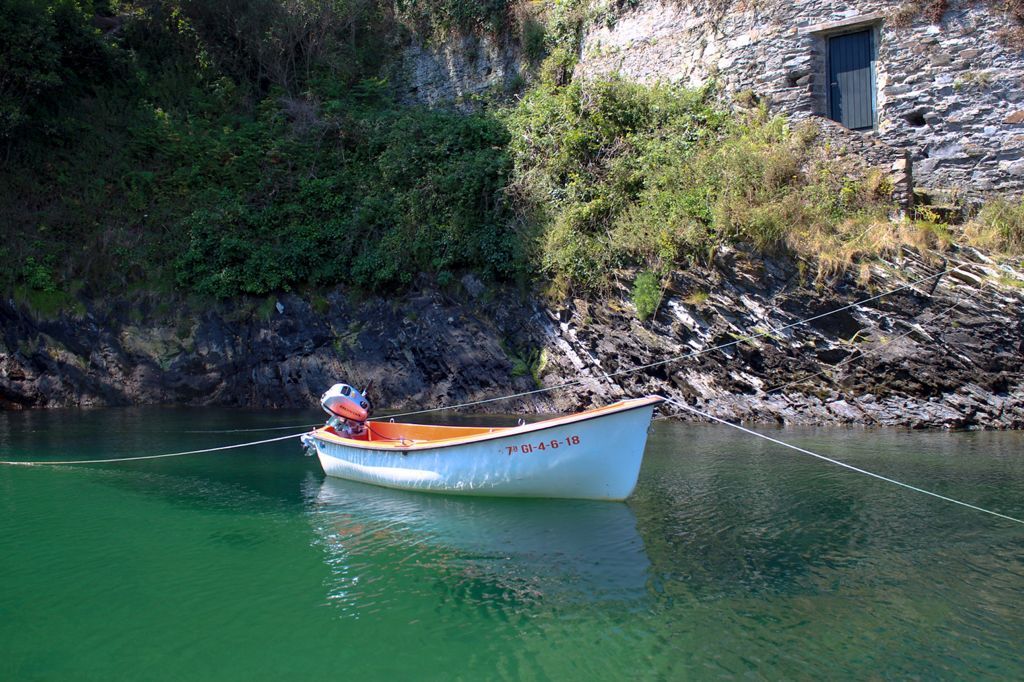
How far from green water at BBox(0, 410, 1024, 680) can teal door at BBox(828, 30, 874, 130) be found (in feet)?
26.8

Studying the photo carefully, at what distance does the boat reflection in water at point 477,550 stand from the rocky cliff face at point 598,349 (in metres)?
5.93

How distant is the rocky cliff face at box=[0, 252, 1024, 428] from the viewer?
13.5m

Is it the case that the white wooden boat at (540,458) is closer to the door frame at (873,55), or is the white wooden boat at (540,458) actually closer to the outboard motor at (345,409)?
the outboard motor at (345,409)

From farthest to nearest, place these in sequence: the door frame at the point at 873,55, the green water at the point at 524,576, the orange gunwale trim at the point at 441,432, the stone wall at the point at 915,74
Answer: the door frame at the point at 873,55
the stone wall at the point at 915,74
the orange gunwale trim at the point at 441,432
the green water at the point at 524,576

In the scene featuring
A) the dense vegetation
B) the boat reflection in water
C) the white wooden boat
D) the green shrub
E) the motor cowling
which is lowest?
the boat reflection in water

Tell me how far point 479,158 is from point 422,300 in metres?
3.95

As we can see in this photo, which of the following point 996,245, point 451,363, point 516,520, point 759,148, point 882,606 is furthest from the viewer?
point 451,363

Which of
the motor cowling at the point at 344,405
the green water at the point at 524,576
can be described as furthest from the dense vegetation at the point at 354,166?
the motor cowling at the point at 344,405

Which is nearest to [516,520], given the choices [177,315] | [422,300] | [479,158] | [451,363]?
[451,363]

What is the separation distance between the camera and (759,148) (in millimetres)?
16094

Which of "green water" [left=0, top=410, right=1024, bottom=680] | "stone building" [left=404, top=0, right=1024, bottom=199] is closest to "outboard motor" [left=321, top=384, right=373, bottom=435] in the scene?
"green water" [left=0, top=410, right=1024, bottom=680]

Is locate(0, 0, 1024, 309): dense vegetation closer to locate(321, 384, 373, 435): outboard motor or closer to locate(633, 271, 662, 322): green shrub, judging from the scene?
locate(633, 271, 662, 322): green shrub

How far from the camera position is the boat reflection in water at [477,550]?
6.95 meters

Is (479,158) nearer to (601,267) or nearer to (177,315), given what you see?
(601,267)
